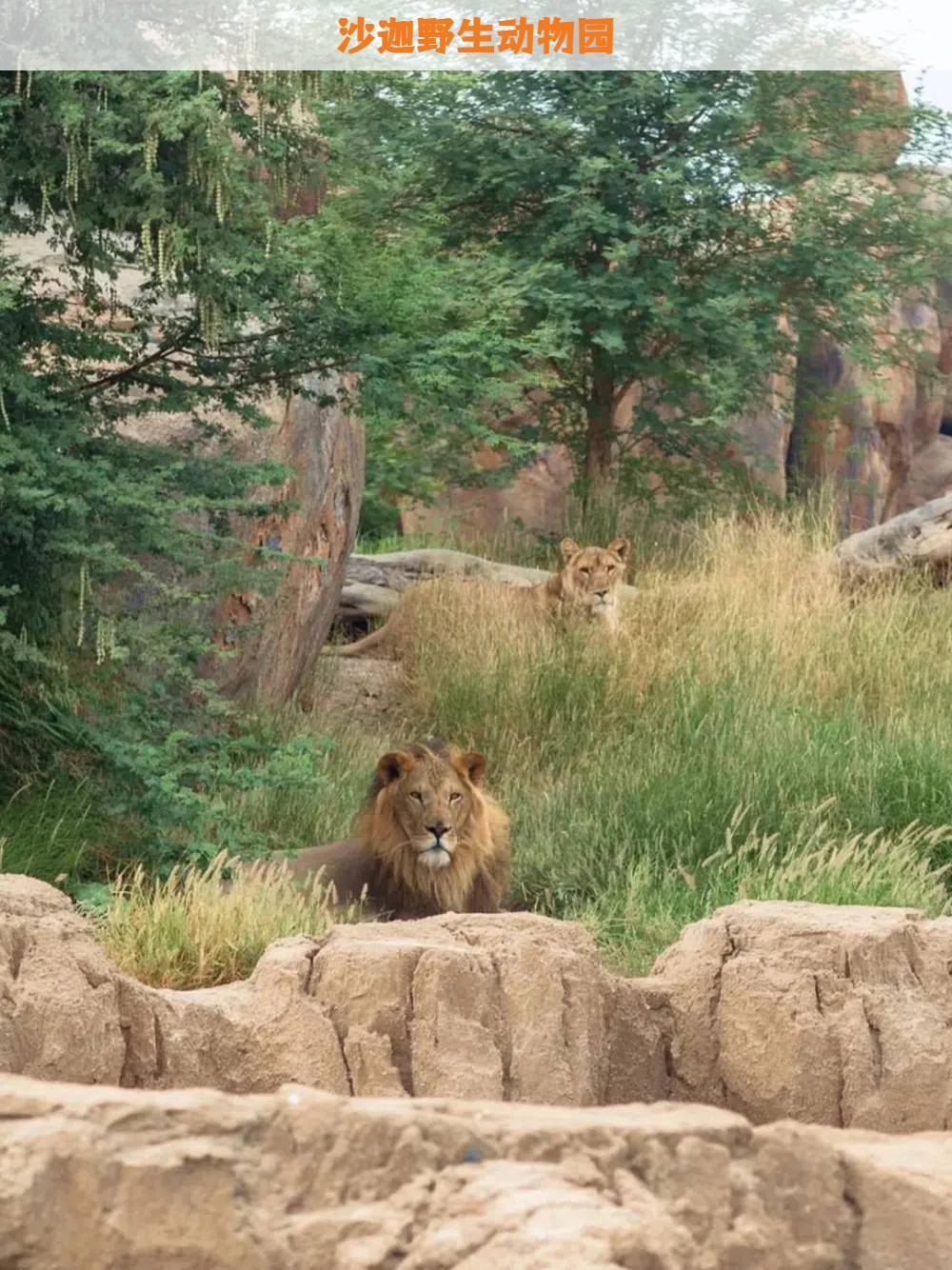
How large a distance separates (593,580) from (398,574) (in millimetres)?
2392

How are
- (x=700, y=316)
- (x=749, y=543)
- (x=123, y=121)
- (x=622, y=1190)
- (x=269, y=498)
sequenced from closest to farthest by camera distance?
1. (x=622, y=1190)
2. (x=123, y=121)
3. (x=269, y=498)
4. (x=749, y=543)
5. (x=700, y=316)

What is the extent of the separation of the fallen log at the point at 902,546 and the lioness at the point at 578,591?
72.8 inches

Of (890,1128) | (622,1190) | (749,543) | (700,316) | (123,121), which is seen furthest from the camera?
(700,316)

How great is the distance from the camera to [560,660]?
12.2 m

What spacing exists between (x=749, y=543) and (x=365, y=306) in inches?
300

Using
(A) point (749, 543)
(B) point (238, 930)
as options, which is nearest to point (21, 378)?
(B) point (238, 930)

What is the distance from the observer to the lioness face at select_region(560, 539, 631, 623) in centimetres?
1394

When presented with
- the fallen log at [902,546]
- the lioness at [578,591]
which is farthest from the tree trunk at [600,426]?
the lioness at [578,591]

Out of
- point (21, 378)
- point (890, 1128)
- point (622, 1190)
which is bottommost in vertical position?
point (890, 1128)

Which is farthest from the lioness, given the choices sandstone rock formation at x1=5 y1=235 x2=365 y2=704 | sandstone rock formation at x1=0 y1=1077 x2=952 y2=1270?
sandstone rock formation at x1=0 y1=1077 x2=952 y2=1270

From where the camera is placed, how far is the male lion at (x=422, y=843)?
857 centimetres

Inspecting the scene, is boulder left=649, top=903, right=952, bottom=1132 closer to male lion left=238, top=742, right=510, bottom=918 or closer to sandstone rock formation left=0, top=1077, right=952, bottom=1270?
sandstone rock formation left=0, top=1077, right=952, bottom=1270

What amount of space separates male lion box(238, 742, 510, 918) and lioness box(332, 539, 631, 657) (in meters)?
5.07

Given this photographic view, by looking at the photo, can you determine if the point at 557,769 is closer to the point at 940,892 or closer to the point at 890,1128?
the point at 940,892
